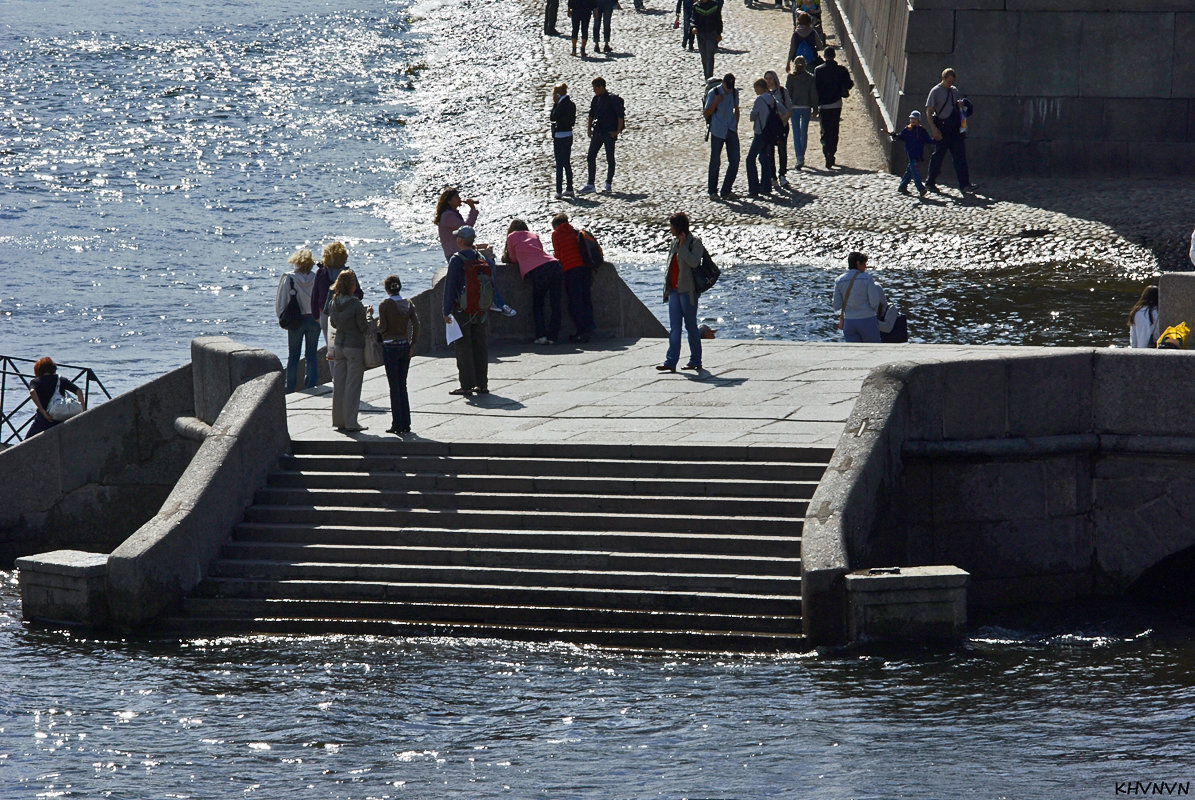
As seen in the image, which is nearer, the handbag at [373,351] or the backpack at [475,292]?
the handbag at [373,351]

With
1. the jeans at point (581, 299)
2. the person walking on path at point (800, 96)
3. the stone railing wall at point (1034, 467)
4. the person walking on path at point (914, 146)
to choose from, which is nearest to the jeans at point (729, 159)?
the person walking on path at point (800, 96)

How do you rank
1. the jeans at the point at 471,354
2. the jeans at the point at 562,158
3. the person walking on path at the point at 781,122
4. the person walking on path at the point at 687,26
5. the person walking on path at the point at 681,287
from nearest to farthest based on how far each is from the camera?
the jeans at the point at 471,354 → the person walking on path at the point at 681,287 → the person walking on path at the point at 781,122 → the jeans at the point at 562,158 → the person walking on path at the point at 687,26

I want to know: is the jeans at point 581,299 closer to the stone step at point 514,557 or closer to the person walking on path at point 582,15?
the stone step at point 514,557

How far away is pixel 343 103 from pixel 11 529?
26.1m

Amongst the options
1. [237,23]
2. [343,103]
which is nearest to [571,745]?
[343,103]

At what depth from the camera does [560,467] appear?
12.6m

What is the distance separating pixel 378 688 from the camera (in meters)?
10.3

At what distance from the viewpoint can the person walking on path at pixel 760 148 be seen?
24812 millimetres

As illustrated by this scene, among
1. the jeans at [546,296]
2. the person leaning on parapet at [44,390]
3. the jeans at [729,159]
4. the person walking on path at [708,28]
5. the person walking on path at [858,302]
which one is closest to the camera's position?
the person walking on path at [858,302]

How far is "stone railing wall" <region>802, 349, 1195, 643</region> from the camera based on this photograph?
12.5m

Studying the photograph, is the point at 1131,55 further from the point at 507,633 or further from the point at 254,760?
the point at 254,760

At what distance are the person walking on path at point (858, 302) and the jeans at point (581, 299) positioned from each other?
2.51 meters

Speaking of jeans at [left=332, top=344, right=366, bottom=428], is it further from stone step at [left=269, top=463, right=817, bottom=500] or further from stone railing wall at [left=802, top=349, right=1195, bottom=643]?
stone railing wall at [left=802, top=349, right=1195, bottom=643]

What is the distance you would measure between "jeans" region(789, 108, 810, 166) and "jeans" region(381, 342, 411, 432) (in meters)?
14.7
